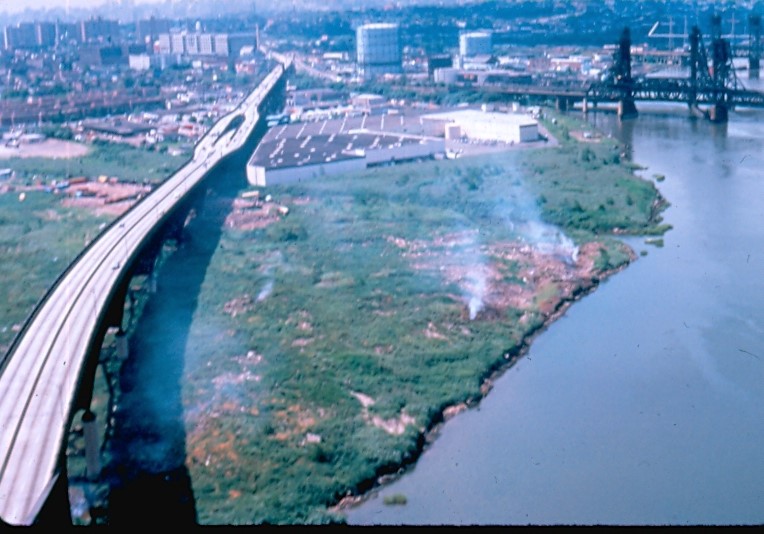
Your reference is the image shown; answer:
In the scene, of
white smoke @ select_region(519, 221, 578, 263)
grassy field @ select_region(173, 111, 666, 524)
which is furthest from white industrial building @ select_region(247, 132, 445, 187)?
white smoke @ select_region(519, 221, 578, 263)

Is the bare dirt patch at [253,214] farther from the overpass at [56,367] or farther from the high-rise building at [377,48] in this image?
the high-rise building at [377,48]

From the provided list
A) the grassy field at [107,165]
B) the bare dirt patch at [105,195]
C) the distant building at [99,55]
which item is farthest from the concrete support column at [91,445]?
the distant building at [99,55]

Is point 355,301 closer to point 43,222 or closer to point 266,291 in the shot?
point 266,291

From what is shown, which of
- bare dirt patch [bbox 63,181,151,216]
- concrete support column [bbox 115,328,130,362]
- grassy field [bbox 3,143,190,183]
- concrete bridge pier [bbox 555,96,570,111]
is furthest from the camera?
concrete bridge pier [bbox 555,96,570,111]

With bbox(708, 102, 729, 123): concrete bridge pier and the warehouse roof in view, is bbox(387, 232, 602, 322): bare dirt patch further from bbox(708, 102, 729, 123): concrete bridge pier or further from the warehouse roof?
bbox(708, 102, 729, 123): concrete bridge pier

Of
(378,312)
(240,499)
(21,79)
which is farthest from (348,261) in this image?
(21,79)

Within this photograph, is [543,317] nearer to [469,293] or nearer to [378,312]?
[469,293]

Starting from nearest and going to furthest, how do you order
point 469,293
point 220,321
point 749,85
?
point 220,321 < point 469,293 < point 749,85

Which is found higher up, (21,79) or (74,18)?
(74,18)
